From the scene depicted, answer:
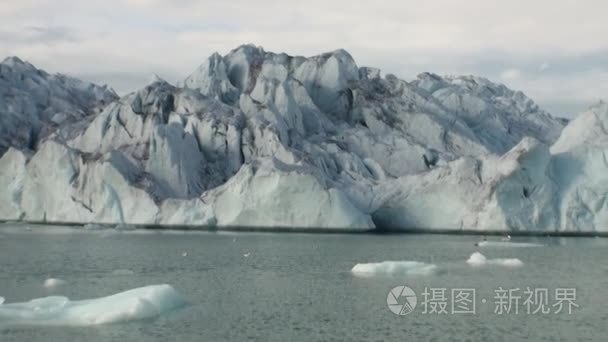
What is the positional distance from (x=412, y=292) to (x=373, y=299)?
150cm

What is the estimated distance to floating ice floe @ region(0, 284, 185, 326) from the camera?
56.9ft

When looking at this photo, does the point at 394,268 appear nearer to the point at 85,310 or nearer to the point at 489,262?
the point at 489,262

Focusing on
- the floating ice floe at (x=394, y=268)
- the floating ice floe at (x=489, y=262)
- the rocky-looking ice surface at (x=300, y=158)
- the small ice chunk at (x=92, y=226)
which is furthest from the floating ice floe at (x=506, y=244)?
the small ice chunk at (x=92, y=226)

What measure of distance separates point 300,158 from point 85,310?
121ft

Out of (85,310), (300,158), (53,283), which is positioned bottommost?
(53,283)

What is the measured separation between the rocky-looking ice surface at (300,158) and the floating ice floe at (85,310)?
29.1 metres

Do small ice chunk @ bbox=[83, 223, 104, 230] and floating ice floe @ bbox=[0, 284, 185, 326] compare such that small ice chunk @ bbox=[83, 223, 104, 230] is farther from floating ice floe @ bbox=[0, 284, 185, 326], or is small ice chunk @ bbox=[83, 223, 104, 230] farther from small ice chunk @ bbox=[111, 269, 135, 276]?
floating ice floe @ bbox=[0, 284, 185, 326]

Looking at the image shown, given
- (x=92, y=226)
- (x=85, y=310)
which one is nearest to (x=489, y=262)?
(x=85, y=310)

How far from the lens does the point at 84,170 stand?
5309 centimetres

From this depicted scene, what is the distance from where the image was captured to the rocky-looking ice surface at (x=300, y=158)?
46438mm

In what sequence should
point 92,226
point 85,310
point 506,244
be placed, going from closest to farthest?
1. point 85,310
2. point 506,244
3. point 92,226

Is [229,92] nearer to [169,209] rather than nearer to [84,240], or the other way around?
[169,209]

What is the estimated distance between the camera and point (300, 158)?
177 feet

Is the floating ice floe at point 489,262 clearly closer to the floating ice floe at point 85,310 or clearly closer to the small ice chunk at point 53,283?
the small ice chunk at point 53,283
